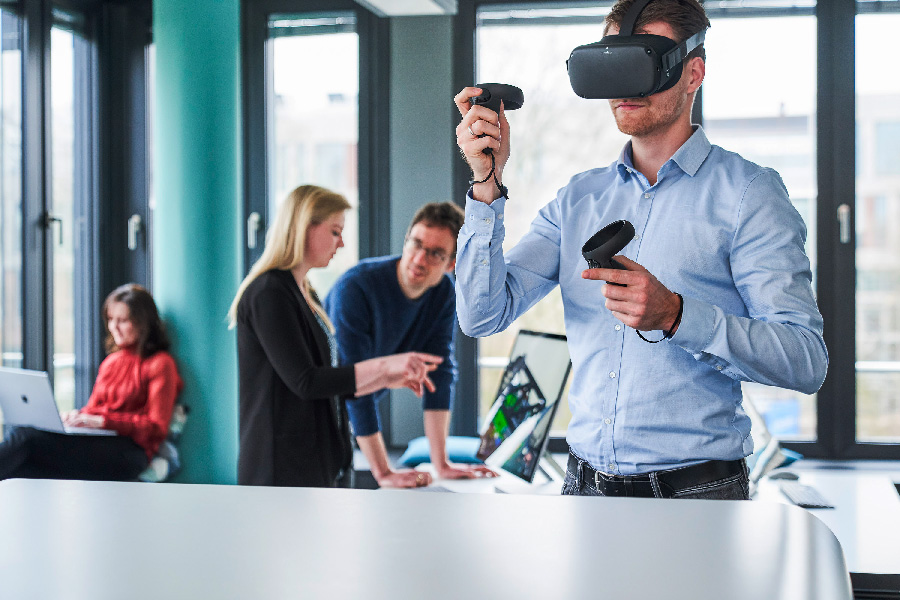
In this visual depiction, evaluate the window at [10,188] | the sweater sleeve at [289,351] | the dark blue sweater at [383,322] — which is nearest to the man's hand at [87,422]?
the window at [10,188]

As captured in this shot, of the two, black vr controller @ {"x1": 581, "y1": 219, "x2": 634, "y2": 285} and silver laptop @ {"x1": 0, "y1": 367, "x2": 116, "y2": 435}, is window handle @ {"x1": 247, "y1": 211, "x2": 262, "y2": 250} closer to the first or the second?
silver laptop @ {"x1": 0, "y1": 367, "x2": 116, "y2": 435}

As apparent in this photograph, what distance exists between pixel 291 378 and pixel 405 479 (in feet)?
1.48

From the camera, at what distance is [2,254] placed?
3.75 m

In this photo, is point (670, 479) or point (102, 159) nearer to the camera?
point (670, 479)

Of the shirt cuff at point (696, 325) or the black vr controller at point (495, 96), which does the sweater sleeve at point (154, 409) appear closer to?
the black vr controller at point (495, 96)

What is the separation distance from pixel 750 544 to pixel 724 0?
343cm

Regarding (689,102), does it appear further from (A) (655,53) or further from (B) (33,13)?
(B) (33,13)

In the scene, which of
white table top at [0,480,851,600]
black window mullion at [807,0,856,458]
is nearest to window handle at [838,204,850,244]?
black window mullion at [807,0,856,458]

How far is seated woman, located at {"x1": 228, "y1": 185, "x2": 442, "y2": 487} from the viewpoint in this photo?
7.48ft

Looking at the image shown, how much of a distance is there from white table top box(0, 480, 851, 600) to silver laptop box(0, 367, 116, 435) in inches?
83.4

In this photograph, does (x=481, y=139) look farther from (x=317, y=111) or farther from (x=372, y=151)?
(x=317, y=111)

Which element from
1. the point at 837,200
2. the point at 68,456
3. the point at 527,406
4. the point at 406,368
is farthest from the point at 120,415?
the point at 837,200

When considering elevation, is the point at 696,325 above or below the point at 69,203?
below

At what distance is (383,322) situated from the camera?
270cm
